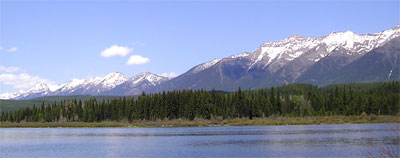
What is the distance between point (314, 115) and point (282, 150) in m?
102

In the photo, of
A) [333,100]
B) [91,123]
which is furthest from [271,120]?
[91,123]

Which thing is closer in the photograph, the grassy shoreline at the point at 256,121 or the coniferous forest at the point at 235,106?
the grassy shoreline at the point at 256,121

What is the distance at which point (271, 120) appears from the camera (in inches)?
5763

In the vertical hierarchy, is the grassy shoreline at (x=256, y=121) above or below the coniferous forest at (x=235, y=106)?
below

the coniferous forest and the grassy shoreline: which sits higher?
the coniferous forest

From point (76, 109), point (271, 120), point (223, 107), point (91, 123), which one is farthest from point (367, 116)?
point (76, 109)

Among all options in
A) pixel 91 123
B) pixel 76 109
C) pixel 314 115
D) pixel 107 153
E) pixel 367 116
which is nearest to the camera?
pixel 107 153

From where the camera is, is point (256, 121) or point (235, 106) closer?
point (256, 121)

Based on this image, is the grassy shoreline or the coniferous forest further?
the coniferous forest

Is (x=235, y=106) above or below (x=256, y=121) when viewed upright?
above

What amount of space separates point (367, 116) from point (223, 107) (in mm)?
42390

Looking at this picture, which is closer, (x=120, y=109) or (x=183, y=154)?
(x=183, y=154)

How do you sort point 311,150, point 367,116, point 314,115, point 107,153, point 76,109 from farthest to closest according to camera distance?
point 76,109, point 314,115, point 367,116, point 107,153, point 311,150

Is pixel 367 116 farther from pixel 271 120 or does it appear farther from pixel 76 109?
pixel 76 109
